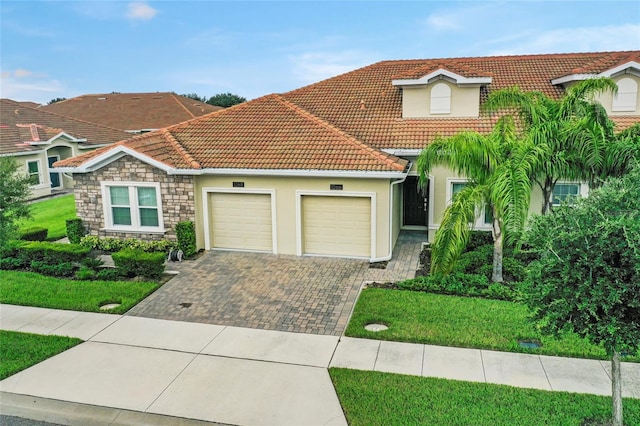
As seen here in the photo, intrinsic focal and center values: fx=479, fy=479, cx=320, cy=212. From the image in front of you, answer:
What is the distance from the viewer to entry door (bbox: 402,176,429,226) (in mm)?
17578

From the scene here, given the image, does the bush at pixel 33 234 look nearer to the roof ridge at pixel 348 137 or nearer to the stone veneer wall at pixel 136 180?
the stone veneer wall at pixel 136 180

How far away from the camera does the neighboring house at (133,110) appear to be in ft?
128

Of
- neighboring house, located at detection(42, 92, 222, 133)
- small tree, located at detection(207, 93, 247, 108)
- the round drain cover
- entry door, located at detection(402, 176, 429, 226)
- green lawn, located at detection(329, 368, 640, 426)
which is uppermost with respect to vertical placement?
small tree, located at detection(207, 93, 247, 108)

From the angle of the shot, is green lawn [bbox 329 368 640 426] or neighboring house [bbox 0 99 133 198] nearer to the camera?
green lawn [bbox 329 368 640 426]

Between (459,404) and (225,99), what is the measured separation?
230ft

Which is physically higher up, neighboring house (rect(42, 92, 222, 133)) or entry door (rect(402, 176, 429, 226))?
neighboring house (rect(42, 92, 222, 133))

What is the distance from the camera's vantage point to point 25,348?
9.22 metres

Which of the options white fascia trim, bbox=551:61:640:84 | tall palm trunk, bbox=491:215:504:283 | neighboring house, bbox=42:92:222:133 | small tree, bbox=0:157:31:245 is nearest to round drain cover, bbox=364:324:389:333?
tall palm trunk, bbox=491:215:504:283

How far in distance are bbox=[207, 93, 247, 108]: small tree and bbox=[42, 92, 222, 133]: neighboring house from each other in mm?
26885

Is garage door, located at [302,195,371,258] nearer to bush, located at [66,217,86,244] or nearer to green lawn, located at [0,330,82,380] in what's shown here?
green lawn, located at [0,330,82,380]

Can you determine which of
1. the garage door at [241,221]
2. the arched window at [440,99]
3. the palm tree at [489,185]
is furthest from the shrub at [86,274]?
the arched window at [440,99]

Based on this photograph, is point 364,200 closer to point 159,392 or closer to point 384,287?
point 384,287

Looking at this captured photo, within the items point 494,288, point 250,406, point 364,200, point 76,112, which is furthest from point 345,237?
point 76,112

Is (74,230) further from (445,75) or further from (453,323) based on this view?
(445,75)
